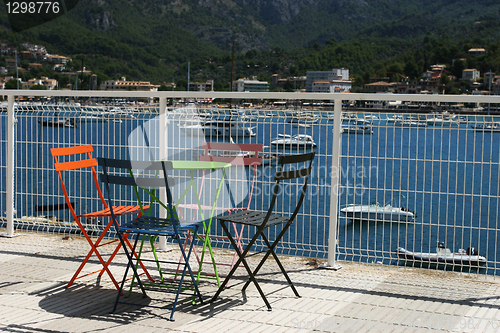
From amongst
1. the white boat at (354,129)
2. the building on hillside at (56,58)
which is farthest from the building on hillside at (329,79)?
the white boat at (354,129)

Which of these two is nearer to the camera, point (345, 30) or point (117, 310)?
point (117, 310)

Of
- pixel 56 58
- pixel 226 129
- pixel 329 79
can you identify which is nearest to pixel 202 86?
pixel 329 79

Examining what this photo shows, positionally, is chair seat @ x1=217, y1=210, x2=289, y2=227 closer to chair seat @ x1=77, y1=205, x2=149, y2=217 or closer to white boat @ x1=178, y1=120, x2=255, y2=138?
chair seat @ x1=77, y1=205, x2=149, y2=217

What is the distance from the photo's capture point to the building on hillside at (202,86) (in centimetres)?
8049

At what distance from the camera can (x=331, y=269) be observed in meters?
4.36

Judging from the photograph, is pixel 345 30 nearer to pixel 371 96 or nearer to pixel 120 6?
pixel 120 6

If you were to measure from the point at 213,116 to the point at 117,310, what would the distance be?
218 cm

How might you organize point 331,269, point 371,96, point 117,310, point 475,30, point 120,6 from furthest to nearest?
point 120,6
point 475,30
point 331,269
point 371,96
point 117,310

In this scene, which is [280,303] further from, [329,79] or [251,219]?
[329,79]

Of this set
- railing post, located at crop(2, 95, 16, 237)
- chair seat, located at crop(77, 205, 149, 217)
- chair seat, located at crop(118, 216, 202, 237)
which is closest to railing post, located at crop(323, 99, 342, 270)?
chair seat, located at crop(118, 216, 202, 237)

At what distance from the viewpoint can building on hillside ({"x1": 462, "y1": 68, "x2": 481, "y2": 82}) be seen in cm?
6894

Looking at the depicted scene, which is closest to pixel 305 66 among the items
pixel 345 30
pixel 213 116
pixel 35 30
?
pixel 345 30

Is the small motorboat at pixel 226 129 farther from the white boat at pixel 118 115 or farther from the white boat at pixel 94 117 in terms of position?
the white boat at pixel 94 117

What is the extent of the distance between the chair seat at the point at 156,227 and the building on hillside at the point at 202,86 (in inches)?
3053
